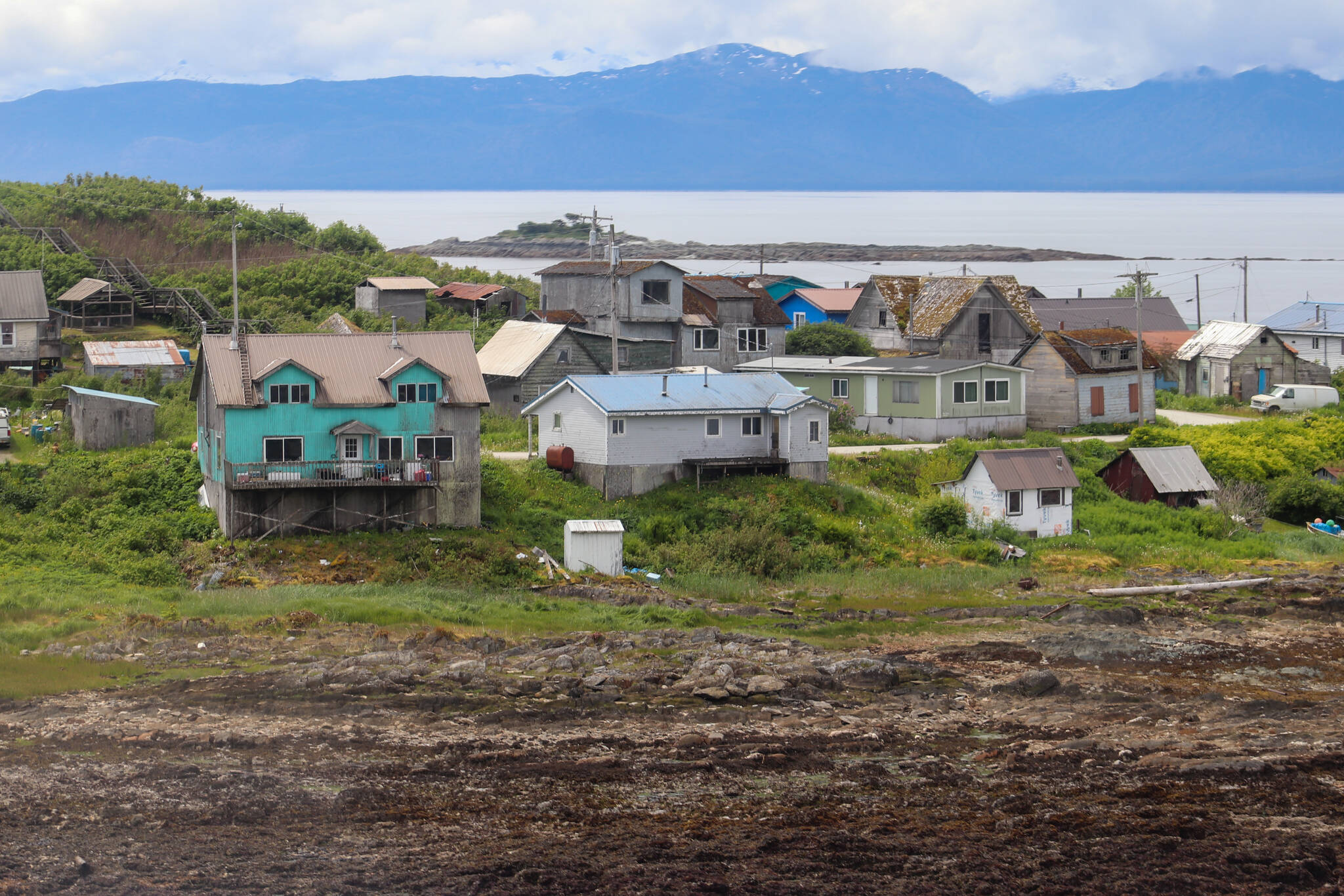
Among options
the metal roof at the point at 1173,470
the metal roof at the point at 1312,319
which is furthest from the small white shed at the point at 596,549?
the metal roof at the point at 1312,319

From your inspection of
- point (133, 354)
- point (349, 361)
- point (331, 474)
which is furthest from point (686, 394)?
point (133, 354)

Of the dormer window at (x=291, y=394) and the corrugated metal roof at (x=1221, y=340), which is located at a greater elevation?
the corrugated metal roof at (x=1221, y=340)

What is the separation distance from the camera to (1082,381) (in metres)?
55.1

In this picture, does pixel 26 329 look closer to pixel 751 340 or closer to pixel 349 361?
pixel 349 361

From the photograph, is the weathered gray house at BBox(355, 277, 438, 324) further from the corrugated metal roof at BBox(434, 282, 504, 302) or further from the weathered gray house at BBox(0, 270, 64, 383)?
the weathered gray house at BBox(0, 270, 64, 383)

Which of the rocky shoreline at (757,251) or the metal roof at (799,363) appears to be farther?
the rocky shoreline at (757,251)

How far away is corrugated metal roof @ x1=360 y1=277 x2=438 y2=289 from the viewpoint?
6425 cm

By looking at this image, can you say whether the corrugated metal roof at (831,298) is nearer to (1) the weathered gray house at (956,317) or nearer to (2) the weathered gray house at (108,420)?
(1) the weathered gray house at (956,317)

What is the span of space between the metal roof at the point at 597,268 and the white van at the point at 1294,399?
25332 millimetres

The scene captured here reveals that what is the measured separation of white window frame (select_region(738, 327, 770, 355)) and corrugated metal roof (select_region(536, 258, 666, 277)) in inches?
160

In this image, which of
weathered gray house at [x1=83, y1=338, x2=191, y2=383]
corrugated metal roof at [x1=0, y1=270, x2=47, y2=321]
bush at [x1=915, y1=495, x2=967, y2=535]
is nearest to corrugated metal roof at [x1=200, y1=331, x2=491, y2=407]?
bush at [x1=915, y1=495, x2=967, y2=535]

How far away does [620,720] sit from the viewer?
25000 millimetres

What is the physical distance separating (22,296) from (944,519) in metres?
34.3

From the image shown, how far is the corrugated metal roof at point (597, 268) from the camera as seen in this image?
6088cm
